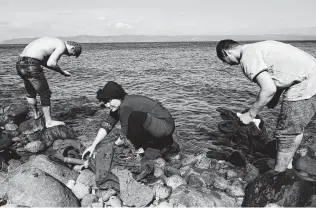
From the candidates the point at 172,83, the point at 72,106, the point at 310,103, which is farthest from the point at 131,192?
the point at 172,83

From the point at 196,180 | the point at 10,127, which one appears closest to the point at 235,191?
the point at 196,180

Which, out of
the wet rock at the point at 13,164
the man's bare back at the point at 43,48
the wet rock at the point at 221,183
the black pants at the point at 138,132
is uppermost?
the man's bare back at the point at 43,48

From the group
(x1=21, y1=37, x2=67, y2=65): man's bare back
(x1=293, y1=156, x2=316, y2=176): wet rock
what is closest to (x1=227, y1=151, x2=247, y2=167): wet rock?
(x1=293, y1=156, x2=316, y2=176): wet rock

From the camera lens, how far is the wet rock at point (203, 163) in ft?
18.5

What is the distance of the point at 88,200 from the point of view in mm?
4176

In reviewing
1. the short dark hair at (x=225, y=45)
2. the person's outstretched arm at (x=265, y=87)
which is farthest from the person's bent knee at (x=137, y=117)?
the person's outstretched arm at (x=265, y=87)

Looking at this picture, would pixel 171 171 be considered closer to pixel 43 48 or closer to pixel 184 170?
pixel 184 170

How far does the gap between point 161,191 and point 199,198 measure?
1.89ft

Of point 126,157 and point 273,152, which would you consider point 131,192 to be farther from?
point 273,152

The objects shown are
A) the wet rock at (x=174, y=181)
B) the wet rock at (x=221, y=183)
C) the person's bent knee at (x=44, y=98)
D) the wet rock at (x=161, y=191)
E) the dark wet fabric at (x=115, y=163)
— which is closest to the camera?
the wet rock at (x=161, y=191)

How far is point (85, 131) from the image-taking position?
8078 mm

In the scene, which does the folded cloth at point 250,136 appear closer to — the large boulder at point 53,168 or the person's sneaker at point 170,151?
the person's sneaker at point 170,151

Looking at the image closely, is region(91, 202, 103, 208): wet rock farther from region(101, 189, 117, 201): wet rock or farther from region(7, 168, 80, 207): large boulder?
region(7, 168, 80, 207): large boulder

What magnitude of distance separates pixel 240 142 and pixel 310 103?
312 centimetres
